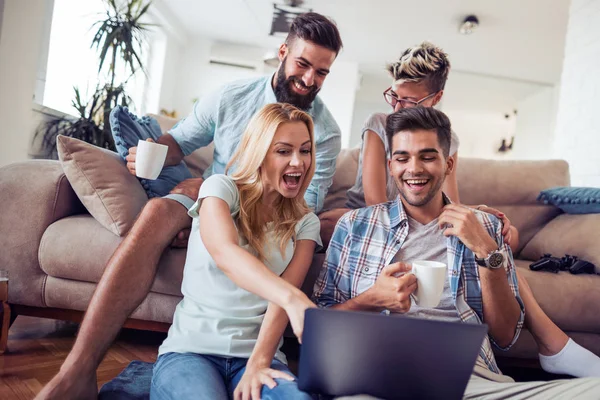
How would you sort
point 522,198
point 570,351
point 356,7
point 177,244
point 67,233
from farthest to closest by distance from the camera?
point 356,7
point 522,198
point 67,233
point 177,244
point 570,351

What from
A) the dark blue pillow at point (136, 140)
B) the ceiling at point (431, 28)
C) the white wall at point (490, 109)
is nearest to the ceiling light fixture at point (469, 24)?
the ceiling at point (431, 28)

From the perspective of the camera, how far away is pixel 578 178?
11.4ft

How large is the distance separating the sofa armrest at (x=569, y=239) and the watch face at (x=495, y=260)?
3.06 feet

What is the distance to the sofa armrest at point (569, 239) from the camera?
→ 197cm

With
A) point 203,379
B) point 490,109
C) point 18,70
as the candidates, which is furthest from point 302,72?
point 490,109

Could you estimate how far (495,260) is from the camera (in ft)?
4.10

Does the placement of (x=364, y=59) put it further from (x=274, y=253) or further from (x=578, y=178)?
(x=274, y=253)

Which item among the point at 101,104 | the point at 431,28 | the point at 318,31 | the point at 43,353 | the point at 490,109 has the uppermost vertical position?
the point at 431,28

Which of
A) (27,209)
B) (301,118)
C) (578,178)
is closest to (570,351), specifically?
(301,118)

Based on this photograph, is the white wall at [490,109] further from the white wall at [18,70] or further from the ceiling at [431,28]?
the white wall at [18,70]

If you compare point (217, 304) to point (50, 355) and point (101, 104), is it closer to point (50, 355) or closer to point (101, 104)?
point (50, 355)

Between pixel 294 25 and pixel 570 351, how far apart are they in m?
1.48

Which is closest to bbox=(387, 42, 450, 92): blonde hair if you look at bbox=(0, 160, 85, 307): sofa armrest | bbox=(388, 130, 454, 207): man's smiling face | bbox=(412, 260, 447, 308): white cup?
bbox=(388, 130, 454, 207): man's smiling face

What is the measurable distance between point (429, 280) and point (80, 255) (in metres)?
1.27
